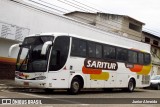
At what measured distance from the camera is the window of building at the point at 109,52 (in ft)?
63.7

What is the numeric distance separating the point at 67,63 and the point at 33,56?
5.25 feet

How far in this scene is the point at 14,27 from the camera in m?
21.0

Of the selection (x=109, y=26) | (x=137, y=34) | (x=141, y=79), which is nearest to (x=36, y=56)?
(x=141, y=79)

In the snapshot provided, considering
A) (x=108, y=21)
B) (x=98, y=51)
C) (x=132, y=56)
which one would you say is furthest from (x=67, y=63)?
(x=108, y=21)

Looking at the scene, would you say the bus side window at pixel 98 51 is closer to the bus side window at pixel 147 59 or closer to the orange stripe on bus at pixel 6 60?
the orange stripe on bus at pixel 6 60

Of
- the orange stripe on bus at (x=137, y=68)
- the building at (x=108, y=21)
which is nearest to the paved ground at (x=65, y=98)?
the orange stripe on bus at (x=137, y=68)

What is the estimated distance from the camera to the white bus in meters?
15.6

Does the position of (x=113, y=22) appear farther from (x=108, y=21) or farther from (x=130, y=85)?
(x=130, y=85)

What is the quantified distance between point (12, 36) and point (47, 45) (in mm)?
6258

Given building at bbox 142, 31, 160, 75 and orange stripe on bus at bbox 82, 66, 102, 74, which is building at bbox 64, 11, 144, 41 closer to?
building at bbox 142, 31, 160, 75

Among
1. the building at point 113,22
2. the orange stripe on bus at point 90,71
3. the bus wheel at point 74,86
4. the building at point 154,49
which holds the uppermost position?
the building at point 113,22

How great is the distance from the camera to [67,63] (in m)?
16.3

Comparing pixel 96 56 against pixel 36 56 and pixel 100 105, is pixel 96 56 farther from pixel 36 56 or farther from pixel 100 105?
pixel 100 105

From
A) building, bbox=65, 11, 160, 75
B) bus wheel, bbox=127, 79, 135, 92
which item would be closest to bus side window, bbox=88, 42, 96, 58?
bus wheel, bbox=127, 79, 135, 92
